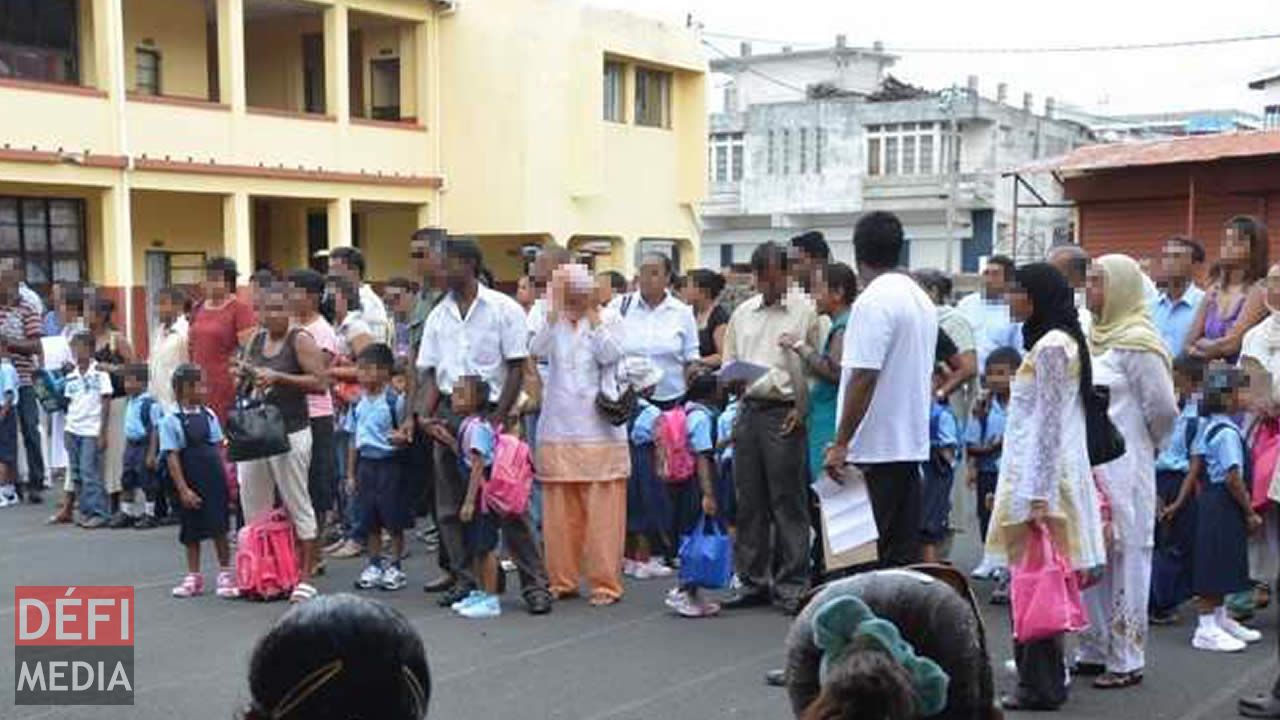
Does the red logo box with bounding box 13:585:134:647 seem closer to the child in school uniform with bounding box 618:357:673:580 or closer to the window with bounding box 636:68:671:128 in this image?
the child in school uniform with bounding box 618:357:673:580

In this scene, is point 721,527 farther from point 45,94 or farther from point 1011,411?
point 45,94

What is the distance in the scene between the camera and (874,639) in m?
1.84

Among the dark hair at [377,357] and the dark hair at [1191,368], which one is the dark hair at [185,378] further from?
the dark hair at [1191,368]

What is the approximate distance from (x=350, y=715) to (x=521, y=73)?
888 inches

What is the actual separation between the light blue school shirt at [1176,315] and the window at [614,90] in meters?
19.4

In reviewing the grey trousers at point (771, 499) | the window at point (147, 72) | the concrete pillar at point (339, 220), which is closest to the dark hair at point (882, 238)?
the grey trousers at point (771, 499)

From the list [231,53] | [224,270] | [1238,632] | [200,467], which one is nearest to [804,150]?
[231,53]

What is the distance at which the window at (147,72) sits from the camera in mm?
21891

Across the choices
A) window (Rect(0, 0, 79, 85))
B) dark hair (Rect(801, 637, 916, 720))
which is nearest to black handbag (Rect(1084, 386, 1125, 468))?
dark hair (Rect(801, 637, 916, 720))

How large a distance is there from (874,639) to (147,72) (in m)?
22.6

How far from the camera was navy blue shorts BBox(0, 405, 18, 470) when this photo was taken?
35.8 ft

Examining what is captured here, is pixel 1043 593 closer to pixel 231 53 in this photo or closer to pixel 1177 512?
pixel 1177 512

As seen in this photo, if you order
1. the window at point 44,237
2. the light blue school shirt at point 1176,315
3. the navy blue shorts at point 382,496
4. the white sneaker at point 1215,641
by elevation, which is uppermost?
the window at point 44,237

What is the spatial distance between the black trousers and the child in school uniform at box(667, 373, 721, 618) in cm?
171
